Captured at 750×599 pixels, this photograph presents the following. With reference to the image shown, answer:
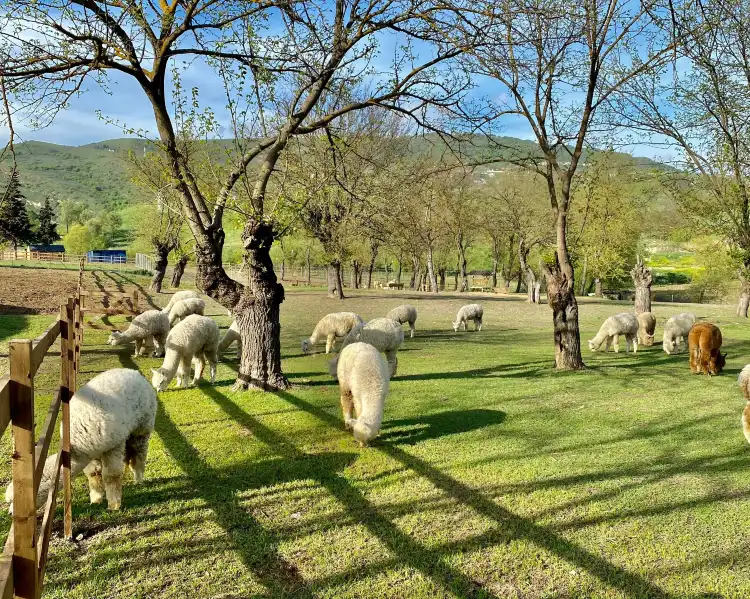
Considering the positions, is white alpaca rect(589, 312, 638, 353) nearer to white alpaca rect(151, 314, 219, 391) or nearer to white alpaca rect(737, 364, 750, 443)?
white alpaca rect(737, 364, 750, 443)

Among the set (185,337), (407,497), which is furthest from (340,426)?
(185,337)

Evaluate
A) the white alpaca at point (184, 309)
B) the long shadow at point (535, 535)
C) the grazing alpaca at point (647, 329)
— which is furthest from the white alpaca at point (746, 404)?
the white alpaca at point (184, 309)

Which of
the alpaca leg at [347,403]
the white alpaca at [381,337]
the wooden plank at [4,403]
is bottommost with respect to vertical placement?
the alpaca leg at [347,403]

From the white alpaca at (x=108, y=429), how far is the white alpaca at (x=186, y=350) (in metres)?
4.28

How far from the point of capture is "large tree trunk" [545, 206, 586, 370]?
486 inches

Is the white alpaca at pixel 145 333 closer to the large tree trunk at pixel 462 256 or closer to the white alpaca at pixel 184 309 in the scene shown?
the white alpaca at pixel 184 309

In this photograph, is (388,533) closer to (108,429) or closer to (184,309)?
(108,429)

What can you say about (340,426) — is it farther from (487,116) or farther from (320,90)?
(487,116)

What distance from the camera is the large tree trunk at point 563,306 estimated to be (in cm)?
1234

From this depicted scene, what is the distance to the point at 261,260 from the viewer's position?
9750 mm

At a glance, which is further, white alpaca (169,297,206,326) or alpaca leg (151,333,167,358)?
white alpaca (169,297,206,326)

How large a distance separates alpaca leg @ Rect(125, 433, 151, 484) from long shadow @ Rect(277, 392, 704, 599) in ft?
9.11

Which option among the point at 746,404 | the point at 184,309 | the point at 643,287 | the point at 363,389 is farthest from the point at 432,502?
the point at 643,287

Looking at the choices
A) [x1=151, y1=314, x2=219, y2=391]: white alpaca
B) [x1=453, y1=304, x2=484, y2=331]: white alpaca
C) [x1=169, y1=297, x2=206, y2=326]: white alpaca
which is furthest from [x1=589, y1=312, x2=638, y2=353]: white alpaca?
[x1=169, y1=297, x2=206, y2=326]: white alpaca
